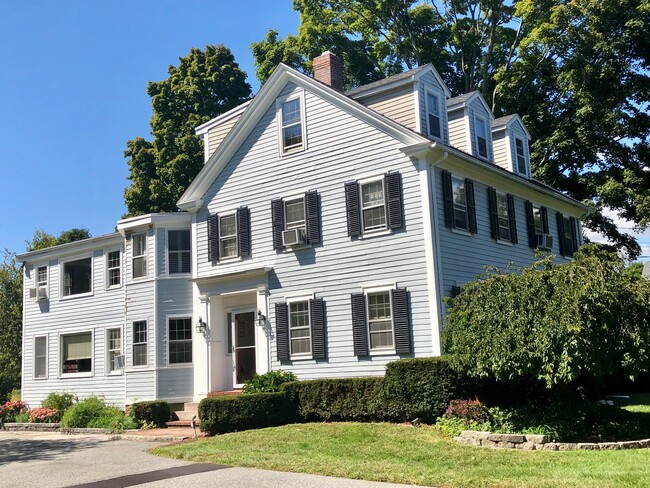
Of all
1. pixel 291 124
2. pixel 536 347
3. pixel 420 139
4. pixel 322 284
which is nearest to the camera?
pixel 536 347

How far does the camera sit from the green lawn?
8.65m

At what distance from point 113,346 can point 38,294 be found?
4556 mm

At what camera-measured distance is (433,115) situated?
1878 cm

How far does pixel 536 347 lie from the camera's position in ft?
37.9

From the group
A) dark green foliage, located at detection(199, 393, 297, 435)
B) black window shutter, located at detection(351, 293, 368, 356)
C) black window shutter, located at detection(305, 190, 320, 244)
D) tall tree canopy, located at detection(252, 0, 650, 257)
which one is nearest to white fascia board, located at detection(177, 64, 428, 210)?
black window shutter, located at detection(305, 190, 320, 244)

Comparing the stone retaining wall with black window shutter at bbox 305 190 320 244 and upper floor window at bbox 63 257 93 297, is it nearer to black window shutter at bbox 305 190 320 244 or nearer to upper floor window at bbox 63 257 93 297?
black window shutter at bbox 305 190 320 244

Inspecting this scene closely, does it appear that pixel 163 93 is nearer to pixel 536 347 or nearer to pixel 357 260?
pixel 357 260

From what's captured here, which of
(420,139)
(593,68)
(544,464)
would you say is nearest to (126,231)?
(420,139)

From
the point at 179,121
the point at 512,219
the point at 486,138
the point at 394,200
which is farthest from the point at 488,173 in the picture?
the point at 179,121

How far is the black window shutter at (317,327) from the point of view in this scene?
56.1 feet

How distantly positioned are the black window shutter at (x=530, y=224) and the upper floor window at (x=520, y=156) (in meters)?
2.91

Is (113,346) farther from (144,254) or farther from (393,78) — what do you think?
(393,78)

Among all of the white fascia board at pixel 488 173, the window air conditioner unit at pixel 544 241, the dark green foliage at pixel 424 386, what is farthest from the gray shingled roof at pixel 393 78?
the dark green foliage at pixel 424 386

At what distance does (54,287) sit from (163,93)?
633 inches
